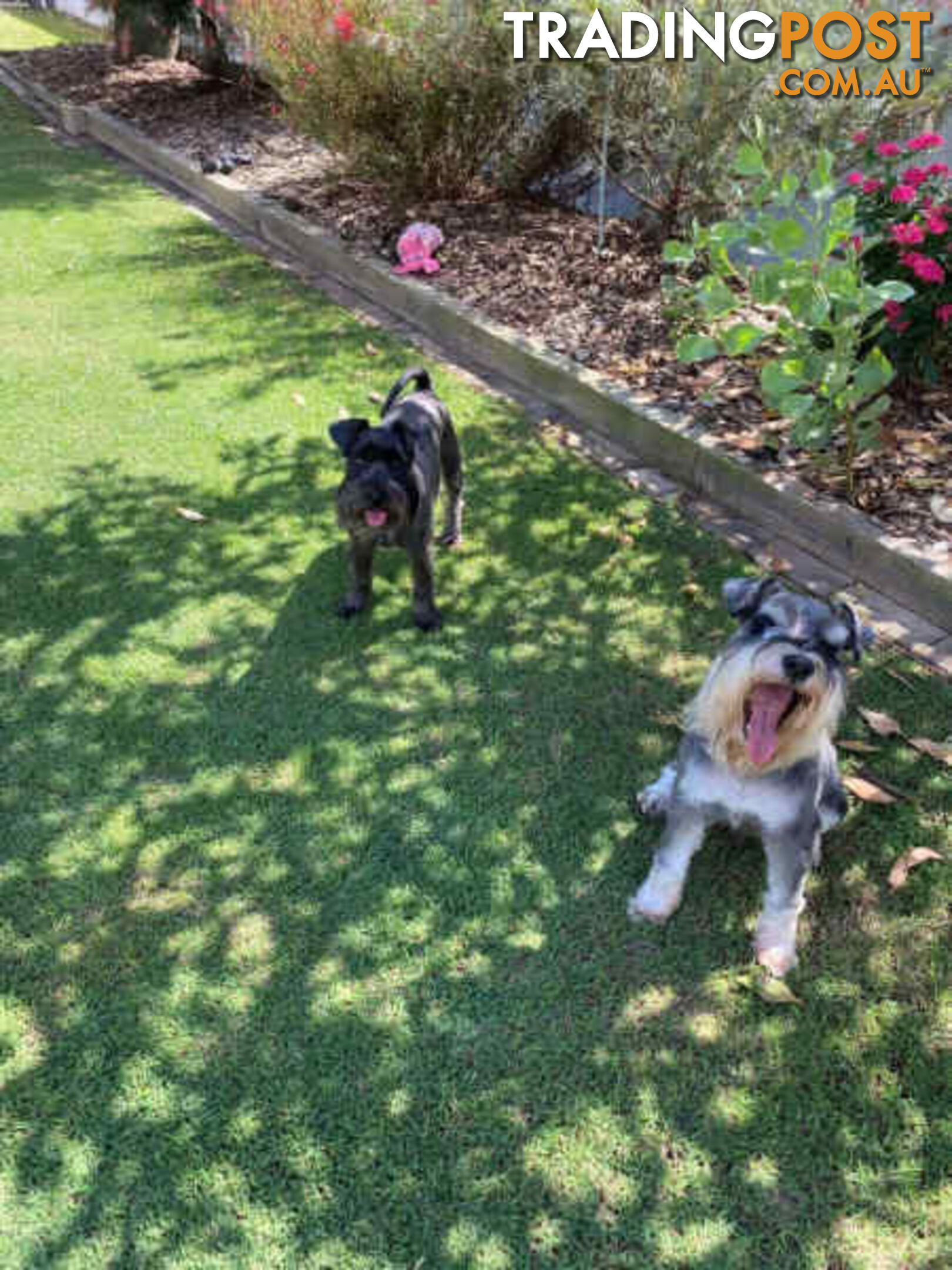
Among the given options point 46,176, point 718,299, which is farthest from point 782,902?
point 46,176

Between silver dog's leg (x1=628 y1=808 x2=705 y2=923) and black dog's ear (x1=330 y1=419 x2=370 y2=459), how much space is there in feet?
7.30

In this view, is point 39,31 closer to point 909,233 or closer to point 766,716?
point 909,233

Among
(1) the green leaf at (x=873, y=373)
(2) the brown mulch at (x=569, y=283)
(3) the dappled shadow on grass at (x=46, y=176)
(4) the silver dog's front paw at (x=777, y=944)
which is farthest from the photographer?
(3) the dappled shadow on grass at (x=46, y=176)

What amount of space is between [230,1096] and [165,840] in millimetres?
1154

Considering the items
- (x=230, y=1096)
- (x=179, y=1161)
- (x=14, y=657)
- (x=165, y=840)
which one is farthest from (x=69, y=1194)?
(x=14, y=657)

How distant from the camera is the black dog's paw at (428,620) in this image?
193 inches

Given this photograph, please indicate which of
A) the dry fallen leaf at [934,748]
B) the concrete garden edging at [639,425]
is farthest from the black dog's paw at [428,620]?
the dry fallen leaf at [934,748]

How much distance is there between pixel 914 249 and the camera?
219 inches

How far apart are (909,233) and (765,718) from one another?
3824mm

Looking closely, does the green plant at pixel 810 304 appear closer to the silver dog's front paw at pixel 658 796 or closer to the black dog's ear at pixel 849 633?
the black dog's ear at pixel 849 633

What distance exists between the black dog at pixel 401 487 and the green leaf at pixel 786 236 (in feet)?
6.21

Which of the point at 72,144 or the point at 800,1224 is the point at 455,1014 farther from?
the point at 72,144

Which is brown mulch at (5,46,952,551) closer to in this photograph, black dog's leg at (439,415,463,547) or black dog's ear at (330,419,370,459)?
black dog's leg at (439,415,463,547)

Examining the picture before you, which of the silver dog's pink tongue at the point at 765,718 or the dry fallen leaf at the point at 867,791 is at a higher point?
the silver dog's pink tongue at the point at 765,718
